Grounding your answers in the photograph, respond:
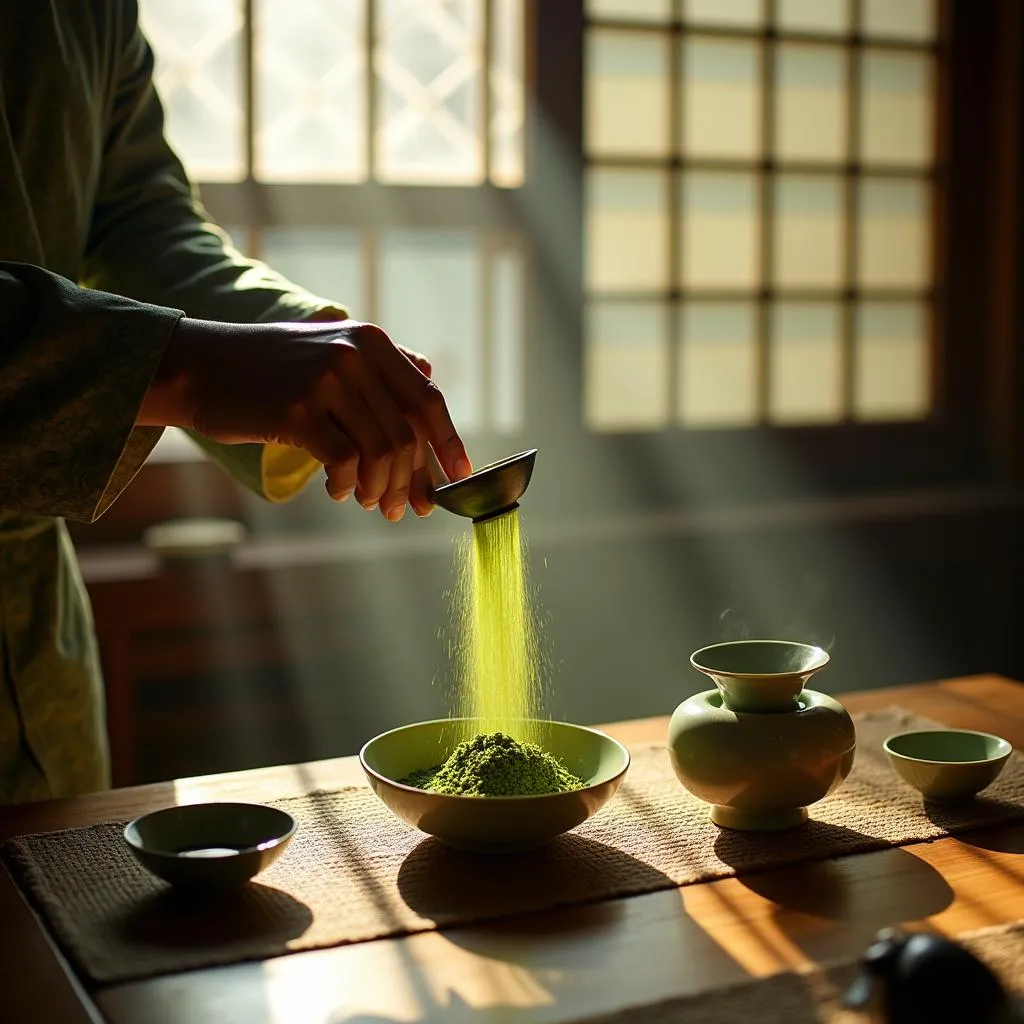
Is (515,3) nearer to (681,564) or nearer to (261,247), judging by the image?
(261,247)

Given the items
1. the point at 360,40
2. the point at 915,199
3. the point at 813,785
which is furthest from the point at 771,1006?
the point at 915,199

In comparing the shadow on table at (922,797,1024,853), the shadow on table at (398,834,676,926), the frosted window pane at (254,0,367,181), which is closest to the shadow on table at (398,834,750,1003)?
the shadow on table at (398,834,676,926)

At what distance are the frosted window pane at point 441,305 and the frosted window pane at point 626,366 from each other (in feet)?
0.94

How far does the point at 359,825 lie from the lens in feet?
4.09

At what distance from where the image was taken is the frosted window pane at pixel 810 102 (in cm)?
332

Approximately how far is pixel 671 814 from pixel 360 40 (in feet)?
6.82

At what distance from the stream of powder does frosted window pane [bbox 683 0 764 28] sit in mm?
2316

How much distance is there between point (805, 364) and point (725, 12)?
89 centimetres

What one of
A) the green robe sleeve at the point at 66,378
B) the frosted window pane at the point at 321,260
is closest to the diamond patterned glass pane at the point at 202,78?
the frosted window pane at the point at 321,260

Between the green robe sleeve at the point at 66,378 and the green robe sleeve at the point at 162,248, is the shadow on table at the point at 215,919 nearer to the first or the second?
the green robe sleeve at the point at 66,378

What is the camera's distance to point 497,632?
123 centimetres

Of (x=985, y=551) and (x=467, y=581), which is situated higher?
(x=467, y=581)

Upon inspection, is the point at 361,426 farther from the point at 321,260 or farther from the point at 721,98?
the point at 721,98

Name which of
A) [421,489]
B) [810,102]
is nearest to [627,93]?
[810,102]
